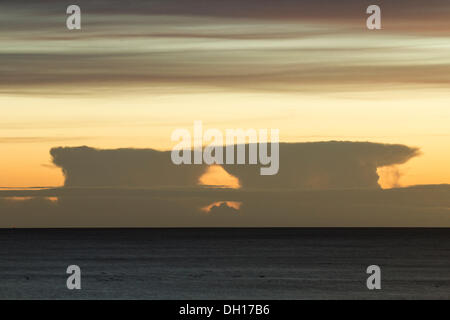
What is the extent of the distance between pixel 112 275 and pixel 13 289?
19349 mm

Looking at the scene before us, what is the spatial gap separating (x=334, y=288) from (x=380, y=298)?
10864 mm

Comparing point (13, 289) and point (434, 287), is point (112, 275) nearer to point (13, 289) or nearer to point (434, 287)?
point (13, 289)

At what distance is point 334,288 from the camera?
265ft

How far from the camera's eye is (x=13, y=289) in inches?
3209
